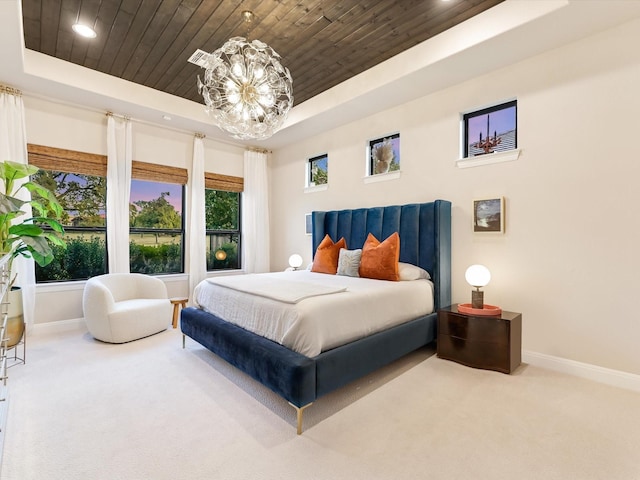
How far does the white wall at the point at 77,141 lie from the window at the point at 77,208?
161mm

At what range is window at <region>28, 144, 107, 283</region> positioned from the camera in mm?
4031

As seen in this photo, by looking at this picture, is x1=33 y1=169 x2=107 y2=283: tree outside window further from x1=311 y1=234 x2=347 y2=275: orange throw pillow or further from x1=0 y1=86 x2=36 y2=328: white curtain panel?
x1=311 y1=234 x2=347 y2=275: orange throw pillow

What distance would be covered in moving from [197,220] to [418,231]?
3435mm

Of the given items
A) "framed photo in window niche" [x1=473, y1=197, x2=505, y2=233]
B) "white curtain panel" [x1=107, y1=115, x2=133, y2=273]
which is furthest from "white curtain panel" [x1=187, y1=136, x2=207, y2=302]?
"framed photo in window niche" [x1=473, y1=197, x2=505, y2=233]

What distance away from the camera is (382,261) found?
3465mm

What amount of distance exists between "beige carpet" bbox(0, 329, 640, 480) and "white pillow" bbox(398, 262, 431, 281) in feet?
3.08

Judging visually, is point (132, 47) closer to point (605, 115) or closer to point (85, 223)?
point (85, 223)

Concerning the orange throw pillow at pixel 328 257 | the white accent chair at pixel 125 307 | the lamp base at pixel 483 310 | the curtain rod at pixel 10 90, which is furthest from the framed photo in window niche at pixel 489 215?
the curtain rod at pixel 10 90

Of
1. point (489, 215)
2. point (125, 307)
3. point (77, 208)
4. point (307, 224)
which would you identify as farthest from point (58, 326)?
point (489, 215)

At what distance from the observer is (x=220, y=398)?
7.79 ft

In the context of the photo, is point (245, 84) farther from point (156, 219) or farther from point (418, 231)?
point (156, 219)

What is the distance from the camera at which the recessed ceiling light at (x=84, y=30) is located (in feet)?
9.70

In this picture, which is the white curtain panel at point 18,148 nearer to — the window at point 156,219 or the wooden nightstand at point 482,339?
the window at point 156,219

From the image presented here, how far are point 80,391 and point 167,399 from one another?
2.40 ft
